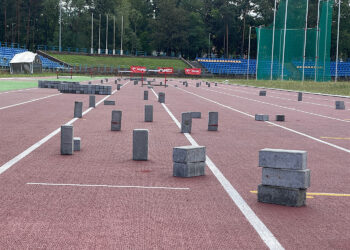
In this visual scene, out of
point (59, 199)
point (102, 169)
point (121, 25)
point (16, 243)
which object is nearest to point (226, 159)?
point (102, 169)

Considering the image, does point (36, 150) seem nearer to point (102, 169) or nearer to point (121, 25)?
point (102, 169)

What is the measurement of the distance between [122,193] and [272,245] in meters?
2.50

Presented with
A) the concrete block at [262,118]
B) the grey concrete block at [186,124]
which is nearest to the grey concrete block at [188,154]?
the grey concrete block at [186,124]

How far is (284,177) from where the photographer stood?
21.3 feet

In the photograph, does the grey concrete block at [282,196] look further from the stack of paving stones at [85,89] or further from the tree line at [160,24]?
the tree line at [160,24]

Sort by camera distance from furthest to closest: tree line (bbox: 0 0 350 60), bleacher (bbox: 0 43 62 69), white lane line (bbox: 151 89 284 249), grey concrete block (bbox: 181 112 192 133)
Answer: tree line (bbox: 0 0 350 60)
bleacher (bbox: 0 43 62 69)
grey concrete block (bbox: 181 112 192 133)
white lane line (bbox: 151 89 284 249)

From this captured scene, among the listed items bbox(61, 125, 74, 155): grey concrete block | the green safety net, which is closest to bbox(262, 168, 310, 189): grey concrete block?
bbox(61, 125, 74, 155): grey concrete block

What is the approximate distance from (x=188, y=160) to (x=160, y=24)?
128101 millimetres

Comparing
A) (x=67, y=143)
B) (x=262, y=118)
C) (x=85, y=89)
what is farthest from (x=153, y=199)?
(x=85, y=89)

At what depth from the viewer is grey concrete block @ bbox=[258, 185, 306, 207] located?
6.53 m

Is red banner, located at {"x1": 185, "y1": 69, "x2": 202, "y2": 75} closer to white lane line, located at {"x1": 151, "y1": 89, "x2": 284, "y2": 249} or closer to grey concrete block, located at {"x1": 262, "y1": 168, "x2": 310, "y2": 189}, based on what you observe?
white lane line, located at {"x1": 151, "y1": 89, "x2": 284, "y2": 249}

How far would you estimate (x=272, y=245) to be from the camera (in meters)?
5.04

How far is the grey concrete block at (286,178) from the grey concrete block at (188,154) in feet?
5.07

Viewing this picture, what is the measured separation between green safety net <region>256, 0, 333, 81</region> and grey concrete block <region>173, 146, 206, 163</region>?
47.8m
